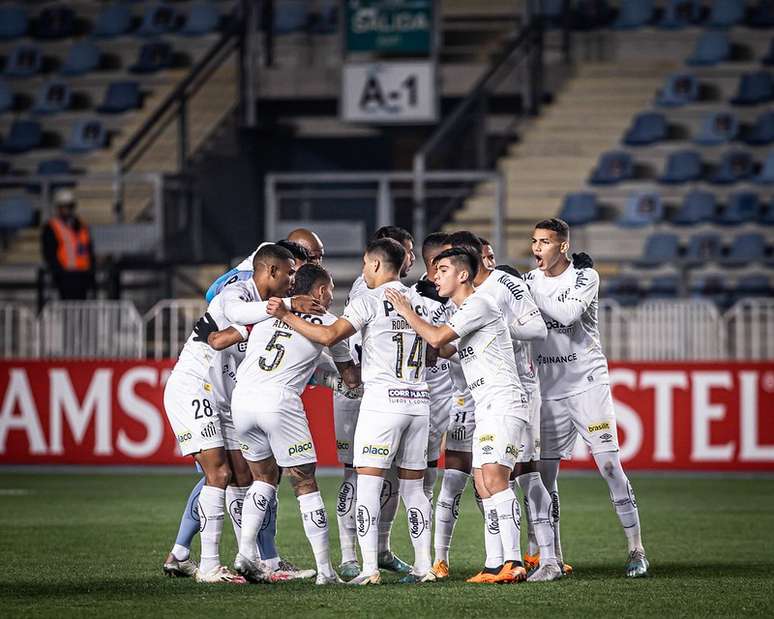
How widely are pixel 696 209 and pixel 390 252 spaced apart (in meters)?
14.2

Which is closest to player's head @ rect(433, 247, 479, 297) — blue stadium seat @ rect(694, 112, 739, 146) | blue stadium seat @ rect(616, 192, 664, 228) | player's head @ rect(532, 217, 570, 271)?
player's head @ rect(532, 217, 570, 271)

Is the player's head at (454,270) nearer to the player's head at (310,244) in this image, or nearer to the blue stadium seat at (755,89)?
the player's head at (310,244)

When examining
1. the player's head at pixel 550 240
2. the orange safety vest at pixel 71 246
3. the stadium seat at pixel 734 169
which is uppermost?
the stadium seat at pixel 734 169

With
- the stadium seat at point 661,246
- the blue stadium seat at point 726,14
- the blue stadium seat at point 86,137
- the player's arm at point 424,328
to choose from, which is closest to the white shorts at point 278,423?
the player's arm at point 424,328

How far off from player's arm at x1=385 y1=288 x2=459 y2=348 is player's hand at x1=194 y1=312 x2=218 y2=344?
1167mm

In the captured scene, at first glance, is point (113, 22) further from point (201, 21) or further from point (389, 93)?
point (389, 93)

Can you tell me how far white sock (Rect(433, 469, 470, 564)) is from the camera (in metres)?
9.46

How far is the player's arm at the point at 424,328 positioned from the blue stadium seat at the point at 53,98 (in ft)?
Answer: 60.5

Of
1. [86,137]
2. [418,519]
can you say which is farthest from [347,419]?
[86,137]

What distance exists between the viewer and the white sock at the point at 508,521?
28.8ft

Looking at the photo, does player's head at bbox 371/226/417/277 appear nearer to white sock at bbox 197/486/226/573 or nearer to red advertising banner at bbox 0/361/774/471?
white sock at bbox 197/486/226/573

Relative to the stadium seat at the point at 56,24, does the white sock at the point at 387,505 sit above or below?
below

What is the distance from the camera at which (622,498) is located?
31.4ft

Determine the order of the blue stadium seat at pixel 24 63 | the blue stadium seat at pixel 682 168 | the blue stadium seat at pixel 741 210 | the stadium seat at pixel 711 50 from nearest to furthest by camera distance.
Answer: the blue stadium seat at pixel 741 210 < the blue stadium seat at pixel 682 168 < the stadium seat at pixel 711 50 < the blue stadium seat at pixel 24 63
